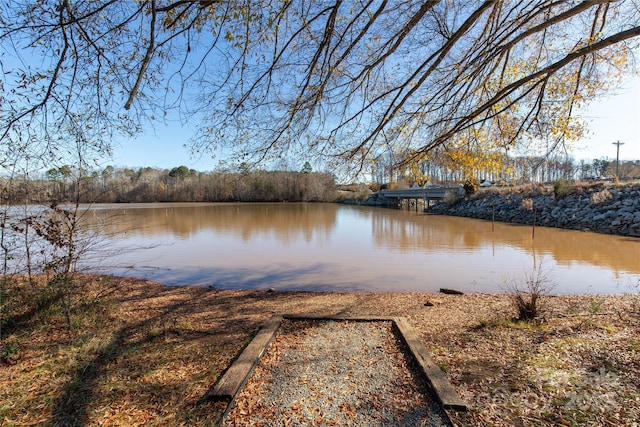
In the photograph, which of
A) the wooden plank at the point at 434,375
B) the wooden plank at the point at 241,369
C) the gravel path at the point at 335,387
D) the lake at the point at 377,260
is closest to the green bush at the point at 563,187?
the lake at the point at 377,260

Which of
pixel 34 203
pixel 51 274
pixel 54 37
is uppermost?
pixel 54 37

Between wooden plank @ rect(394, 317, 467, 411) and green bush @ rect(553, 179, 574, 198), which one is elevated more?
green bush @ rect(553, 179, 574, 198)

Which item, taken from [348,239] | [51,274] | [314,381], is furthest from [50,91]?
[348,239]

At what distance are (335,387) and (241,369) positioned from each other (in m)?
0.95

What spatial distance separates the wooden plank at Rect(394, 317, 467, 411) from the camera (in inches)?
107

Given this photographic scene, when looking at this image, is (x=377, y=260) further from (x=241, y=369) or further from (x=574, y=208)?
(x=574, y=208)

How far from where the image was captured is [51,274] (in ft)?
18.3

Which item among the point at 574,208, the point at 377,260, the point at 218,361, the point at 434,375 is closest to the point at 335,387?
the point at 434,375

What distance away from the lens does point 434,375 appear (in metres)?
3.17

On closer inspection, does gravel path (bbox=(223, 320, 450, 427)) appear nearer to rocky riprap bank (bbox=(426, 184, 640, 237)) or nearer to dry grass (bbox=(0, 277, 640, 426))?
dry grass (bbox=(0, 277, 640, 426))

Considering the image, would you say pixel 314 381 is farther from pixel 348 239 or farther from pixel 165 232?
pixel 165 232

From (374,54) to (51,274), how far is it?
21.6 feet

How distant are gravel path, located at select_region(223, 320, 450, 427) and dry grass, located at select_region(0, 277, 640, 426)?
0.31 m

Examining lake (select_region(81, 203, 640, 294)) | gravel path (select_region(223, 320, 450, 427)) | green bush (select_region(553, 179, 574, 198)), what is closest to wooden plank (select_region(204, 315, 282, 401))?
gravel path (select_region(223, 320, 450, 427))
